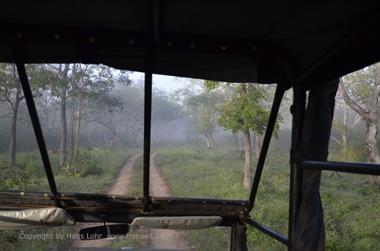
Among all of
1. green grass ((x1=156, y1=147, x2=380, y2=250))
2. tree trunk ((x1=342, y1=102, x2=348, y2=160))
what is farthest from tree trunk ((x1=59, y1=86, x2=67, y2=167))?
tree trunk ((x1=342, y1=102, x2=348, y2=160))

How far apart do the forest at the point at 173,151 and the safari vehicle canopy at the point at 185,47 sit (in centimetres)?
292

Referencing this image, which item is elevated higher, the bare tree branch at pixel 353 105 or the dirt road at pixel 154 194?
the bare tree branch at pixel 353 105

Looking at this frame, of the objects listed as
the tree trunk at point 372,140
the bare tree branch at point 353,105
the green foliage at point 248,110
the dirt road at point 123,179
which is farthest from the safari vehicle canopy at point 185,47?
the tree trunk at point 372,140

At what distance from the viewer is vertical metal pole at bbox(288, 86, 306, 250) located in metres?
2.31

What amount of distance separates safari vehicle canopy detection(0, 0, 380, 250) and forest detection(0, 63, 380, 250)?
2.92 m

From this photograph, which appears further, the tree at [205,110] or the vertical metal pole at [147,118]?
the tree at [205,110]

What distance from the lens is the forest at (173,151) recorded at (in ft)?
27.0

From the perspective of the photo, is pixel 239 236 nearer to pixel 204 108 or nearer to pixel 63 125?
pixel 63 125

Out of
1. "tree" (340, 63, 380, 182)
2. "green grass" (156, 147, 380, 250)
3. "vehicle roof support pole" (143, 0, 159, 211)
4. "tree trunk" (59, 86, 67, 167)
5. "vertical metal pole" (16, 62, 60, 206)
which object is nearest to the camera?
"vehicle roof support pole" (143, 0, 159, 211)

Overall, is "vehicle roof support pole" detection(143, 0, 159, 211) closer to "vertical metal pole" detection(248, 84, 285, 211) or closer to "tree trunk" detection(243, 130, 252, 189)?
"vertical metal pole" detection(248, 84, 285, 211)

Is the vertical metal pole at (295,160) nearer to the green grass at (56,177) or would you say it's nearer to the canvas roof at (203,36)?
the canvas roof at (203,36)

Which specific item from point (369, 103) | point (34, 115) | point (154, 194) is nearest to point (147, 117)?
point (34, 115)

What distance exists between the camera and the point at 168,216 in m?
3.49

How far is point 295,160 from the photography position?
7.65ft
